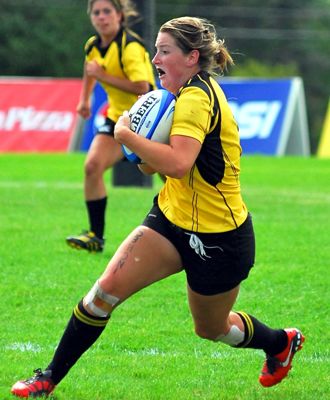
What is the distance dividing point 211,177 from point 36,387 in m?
1.27

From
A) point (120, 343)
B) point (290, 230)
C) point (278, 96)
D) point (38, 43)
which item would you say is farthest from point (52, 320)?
point (38, 43)

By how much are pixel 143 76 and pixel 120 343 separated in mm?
3819

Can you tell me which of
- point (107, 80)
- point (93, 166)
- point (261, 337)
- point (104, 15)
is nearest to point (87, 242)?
point (93, 166)

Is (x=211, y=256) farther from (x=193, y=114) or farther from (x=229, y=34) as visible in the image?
(x=229, y=34)

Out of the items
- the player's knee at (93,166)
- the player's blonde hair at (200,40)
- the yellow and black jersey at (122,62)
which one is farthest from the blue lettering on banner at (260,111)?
the player's blonde hair at (200,40)

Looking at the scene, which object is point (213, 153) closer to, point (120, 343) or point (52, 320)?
point (120, 343)

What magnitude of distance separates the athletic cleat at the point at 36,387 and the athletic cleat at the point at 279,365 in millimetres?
1057

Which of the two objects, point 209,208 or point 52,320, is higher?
point 209,208

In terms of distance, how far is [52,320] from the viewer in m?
7.05

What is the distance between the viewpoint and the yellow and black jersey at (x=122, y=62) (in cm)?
984

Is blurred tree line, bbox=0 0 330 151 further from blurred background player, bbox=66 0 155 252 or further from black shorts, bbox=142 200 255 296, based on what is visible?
black shorts, bbox=142 200 255 296

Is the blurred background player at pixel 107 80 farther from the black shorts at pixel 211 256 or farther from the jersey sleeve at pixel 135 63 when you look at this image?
the black shorts at pixel 211 256

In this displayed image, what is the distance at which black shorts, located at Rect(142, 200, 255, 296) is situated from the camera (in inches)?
205

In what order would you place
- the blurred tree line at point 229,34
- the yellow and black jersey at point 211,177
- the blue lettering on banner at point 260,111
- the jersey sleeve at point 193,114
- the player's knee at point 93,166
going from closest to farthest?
1. the jersey sleeve at point 193,114
2. the yellow and black jersey at point 211,177
3. the player's knee at point 93,166
4. the blue lettering on banner at point 260,111
5. the blurred tree line at point 229,34
